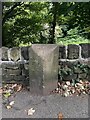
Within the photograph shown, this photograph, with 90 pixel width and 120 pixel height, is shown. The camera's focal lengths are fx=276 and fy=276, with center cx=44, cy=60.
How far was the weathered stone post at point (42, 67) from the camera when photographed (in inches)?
135

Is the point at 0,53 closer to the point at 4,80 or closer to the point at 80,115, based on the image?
the point at 4,80

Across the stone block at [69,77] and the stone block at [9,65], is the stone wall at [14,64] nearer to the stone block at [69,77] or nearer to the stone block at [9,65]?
the stone block at [9,65]

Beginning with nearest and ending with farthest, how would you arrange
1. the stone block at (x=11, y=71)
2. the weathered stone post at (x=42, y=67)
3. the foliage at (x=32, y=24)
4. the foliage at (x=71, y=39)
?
1. the weathered stone post at (x=42, y=67)
2. the stone block at (x=11, y=71)
3. the foliage at (x=32, y=24)
4. the foliage at (x=71, y=39)

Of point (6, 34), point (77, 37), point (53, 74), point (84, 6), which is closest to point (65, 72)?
point (53, 74)

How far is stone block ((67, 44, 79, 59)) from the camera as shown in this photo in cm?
370

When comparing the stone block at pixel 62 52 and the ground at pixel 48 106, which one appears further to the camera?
the stone block at pixel 62 52

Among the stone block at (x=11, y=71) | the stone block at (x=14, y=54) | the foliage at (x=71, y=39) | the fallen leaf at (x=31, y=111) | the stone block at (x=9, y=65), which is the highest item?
the foliage at (x=71, y=39)

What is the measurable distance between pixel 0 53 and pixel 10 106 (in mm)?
810

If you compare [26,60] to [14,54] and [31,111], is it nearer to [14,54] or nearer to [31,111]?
[14,54]

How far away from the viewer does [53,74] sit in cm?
356

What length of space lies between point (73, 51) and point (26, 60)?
648 mm

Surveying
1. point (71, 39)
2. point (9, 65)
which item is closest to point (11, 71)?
point (9, 65)

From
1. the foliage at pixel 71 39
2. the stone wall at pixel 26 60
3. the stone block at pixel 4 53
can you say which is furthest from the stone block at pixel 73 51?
the foliage at pixel 71 39

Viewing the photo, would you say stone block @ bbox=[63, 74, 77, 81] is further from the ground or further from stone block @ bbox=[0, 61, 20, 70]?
stone block @ bbox=[0, 61, 20, 70]
